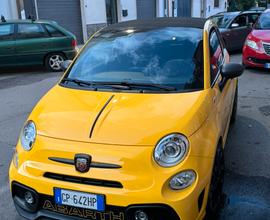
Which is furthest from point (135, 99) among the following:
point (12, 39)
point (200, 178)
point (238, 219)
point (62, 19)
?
point (62, 19)

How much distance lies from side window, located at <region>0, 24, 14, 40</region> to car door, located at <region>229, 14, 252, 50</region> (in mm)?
6650

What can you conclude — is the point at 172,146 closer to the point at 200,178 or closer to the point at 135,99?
the point at 200,178

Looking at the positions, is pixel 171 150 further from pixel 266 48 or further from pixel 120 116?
pixel 266 48

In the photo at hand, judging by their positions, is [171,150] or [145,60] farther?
[145,60]

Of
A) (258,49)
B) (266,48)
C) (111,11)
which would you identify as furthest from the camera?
(111,11)

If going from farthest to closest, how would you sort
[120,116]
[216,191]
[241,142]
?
[241,142] → [216,191] → [120,116]

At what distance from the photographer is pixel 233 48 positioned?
43.3ft

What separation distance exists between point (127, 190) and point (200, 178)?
53 centimetres

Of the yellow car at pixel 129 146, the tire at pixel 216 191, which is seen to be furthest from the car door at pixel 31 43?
the tire at pixel 216 191

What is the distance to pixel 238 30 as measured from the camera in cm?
1302

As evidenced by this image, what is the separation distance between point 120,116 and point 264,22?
8.42 metres

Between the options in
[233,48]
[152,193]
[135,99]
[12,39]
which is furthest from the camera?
[233,48]

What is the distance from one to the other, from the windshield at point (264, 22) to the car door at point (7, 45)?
6451 mm

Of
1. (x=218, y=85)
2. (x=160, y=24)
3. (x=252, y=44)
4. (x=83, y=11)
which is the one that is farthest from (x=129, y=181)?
(x=83, y=11)
